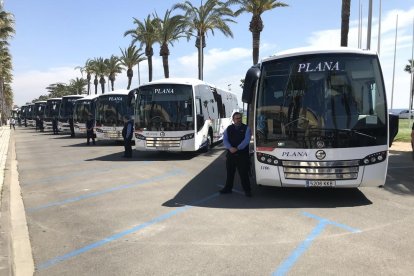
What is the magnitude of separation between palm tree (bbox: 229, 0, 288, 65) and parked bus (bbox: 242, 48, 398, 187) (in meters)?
19.4

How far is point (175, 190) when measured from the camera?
31.3 feet

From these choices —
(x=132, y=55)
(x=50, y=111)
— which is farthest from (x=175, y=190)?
(x=132, y=55)

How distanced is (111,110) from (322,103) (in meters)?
17.1

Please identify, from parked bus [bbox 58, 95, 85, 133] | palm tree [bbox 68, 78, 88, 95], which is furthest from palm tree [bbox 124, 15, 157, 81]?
palm tree [bbox 68, 78, 88, 95]

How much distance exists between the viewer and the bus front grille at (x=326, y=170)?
7754mm

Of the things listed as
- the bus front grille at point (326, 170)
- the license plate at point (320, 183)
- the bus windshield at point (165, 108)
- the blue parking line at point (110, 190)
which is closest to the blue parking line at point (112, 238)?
the bus front grille at point (326, 170)

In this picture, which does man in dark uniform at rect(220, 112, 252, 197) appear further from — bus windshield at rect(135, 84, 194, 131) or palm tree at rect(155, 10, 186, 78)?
palm tree at rect(155, 10, 186, 78)

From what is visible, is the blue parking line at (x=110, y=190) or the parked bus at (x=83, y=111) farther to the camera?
the parked bus at (x=83, y=111)

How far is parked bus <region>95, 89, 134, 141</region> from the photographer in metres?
22.8

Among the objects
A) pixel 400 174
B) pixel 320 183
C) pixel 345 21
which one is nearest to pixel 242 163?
pixel 320 183

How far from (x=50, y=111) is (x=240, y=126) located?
37.2 meters

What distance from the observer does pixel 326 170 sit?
780 centimetres

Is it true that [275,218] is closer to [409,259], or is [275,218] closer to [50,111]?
[409,259]

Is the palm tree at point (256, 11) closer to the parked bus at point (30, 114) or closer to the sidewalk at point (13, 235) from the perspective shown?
the sidewalk at point (13, 235)
